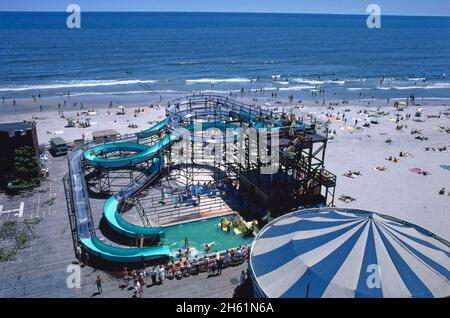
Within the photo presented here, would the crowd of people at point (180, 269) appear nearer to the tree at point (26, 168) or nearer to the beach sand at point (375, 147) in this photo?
the beach sand at point (375, 147)

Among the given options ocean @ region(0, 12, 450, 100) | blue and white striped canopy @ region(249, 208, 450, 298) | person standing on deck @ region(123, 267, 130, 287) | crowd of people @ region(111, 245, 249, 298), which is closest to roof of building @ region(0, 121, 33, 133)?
crowd of people @ region(111, 245, 249, 298)

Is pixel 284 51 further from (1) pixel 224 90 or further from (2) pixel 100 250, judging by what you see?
(2) pixel 100 250

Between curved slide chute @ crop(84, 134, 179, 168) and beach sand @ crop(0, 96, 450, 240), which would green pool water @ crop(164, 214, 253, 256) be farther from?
beach sand @ crop(0, 96, 450, 240)

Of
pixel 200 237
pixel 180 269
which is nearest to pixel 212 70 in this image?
pixel 200 237

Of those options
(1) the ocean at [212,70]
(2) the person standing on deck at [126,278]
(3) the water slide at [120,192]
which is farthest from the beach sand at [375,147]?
(2) the person standing on deck at [126,278]

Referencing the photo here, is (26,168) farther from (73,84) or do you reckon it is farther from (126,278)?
(73,84)
